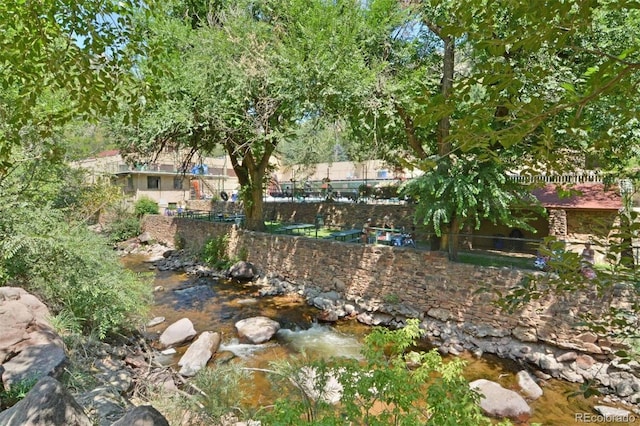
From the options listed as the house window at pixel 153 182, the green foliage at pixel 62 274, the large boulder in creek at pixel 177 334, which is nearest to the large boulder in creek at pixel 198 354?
the large boulder in creek at pixel 177 334

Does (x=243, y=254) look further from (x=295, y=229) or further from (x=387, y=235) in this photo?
(x=387, y=235)

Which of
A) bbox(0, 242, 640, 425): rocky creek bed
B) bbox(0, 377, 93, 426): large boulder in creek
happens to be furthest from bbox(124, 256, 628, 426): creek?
bbox(0, 377, 93, 426): large boulder in creek

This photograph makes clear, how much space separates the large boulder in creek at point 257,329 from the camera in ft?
29.7

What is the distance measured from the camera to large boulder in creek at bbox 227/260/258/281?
14.4 meters

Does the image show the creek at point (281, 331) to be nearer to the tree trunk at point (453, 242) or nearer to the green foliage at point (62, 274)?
the green foliage at point (62, 274)

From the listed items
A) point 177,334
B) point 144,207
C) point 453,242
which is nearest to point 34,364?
point 177,334

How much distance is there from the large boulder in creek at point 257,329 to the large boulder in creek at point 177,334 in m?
1.27

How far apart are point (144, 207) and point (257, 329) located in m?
18.6

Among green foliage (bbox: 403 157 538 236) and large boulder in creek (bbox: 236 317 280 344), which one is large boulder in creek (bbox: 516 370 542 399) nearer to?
green foliage (bbox: 403 157 538 236)

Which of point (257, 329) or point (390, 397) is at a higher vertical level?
point (390, 397)

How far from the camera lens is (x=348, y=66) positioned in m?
9.20

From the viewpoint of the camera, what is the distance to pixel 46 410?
306 cm

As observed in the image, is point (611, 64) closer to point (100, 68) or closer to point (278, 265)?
point (100, 68)

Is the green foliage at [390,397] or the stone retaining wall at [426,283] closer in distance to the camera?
the green foliage at [390,397]
